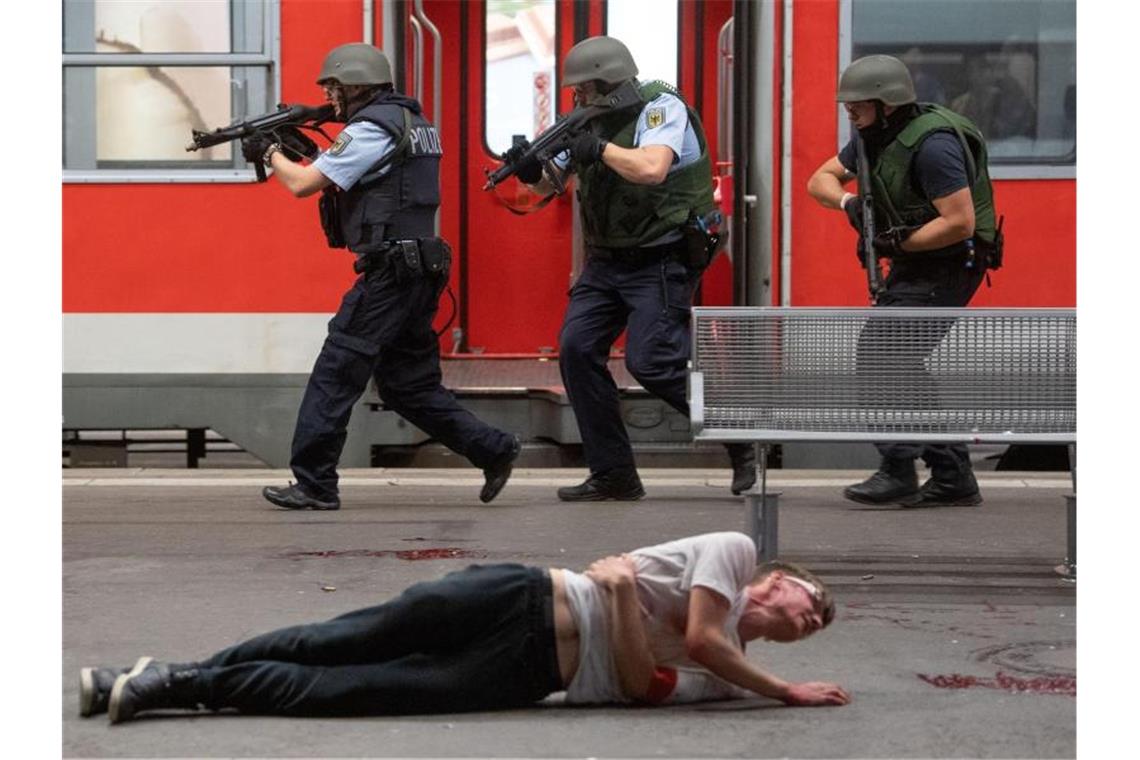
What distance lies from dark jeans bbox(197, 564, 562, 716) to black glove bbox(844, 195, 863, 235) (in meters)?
3.56

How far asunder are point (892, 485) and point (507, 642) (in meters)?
3.90

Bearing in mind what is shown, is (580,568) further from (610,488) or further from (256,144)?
(256,144)

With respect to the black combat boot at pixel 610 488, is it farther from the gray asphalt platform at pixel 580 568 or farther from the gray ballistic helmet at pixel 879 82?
the gray ballistic helmet at pixel 879 82

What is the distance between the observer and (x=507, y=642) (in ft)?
15.6

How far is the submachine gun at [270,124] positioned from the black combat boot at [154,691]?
4.01m

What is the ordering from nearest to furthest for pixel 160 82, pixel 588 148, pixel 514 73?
pixel 588 148 < pixel 160 82 < pixel 514 73

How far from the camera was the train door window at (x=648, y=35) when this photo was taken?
33.2 feet

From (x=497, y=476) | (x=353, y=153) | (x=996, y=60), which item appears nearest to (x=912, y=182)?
(x=996, y=60)

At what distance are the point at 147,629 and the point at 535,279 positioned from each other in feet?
15.4

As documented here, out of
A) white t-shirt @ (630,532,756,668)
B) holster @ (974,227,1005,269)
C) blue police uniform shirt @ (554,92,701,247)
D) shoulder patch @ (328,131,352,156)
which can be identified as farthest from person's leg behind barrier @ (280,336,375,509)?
white t-shirt @ (630,532,756,668)

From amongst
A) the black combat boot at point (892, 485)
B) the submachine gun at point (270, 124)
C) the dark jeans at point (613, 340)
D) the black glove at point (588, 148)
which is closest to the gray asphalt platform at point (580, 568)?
the black combat boot at point (892, 485)

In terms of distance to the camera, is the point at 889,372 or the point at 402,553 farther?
the point at 402,553

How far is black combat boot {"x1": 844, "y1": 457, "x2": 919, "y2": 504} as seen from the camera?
8.38m
